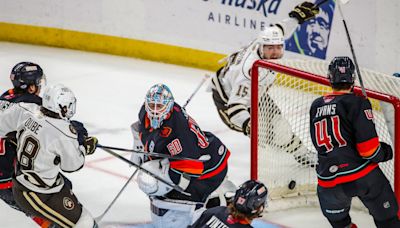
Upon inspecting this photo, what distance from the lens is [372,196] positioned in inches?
171

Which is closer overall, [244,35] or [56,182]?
[56,182]

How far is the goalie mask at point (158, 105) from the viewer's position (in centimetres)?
448

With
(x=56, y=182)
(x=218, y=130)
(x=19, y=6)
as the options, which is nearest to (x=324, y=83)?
(x=56, y=182)

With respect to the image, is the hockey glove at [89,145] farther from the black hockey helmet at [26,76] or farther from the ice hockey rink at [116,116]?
the ice hockey rink at [116,116]

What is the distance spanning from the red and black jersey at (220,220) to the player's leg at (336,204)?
98 centimetres

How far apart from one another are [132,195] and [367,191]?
1.98 metres

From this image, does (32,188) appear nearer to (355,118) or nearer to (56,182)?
(56,182)

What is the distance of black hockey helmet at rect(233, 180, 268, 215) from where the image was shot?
347 centimetres

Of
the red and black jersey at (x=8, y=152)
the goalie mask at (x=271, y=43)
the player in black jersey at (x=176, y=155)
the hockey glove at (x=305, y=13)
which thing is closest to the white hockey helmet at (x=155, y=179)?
the player in black jersey at (x=176, y=155)

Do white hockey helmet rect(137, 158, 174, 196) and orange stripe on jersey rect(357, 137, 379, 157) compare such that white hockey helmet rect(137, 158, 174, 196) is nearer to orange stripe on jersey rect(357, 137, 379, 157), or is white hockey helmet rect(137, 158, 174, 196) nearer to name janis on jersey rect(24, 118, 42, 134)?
name janis on jersey rect(24, 118, 42, 134)

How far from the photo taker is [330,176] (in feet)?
14.4

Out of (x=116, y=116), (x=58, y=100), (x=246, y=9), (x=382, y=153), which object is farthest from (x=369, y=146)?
(x=246, y=9)

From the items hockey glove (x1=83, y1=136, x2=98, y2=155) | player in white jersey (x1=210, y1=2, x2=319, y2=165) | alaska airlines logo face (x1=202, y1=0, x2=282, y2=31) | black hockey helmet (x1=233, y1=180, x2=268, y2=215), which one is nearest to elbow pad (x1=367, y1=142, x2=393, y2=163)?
black hockey helmet (x1=233, y1=180, x2=268, y2=215)

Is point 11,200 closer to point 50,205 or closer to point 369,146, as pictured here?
point 50,205
